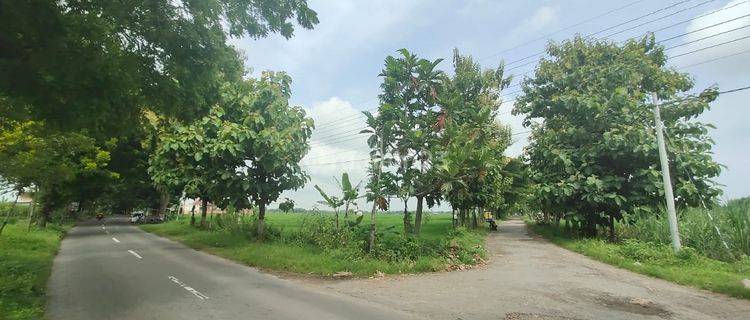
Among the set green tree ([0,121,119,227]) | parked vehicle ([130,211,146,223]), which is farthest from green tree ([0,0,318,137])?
parked vehicle ([130,211,146,223])

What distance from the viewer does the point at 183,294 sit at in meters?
9.21

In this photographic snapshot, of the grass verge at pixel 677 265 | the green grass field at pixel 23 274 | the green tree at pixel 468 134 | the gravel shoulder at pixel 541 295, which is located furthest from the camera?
the green tree at pixel 468 134

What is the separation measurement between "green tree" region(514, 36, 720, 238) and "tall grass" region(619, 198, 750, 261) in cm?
105

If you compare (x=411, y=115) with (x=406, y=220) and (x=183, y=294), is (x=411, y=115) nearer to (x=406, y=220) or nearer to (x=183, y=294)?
(x=406, y=220)

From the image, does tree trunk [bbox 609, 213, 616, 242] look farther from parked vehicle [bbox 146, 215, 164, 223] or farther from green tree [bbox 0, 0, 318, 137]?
parked vehicle [bbox 146, 215, 164, 223]

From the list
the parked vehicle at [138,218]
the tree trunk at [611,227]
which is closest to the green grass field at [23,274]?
the tree trunk at [611,227]

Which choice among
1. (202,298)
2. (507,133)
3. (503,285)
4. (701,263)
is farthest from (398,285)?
(507,133)

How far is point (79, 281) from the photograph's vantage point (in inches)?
423

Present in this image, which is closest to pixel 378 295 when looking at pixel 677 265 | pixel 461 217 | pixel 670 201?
pixel 677 265

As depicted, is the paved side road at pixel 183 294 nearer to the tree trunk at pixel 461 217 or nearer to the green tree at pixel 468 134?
the green tree at pixel 468 134

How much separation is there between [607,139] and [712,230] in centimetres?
471

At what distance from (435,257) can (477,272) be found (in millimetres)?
1412

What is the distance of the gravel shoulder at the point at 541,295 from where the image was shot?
316 inches

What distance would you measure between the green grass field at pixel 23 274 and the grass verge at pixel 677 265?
45.6 ft
